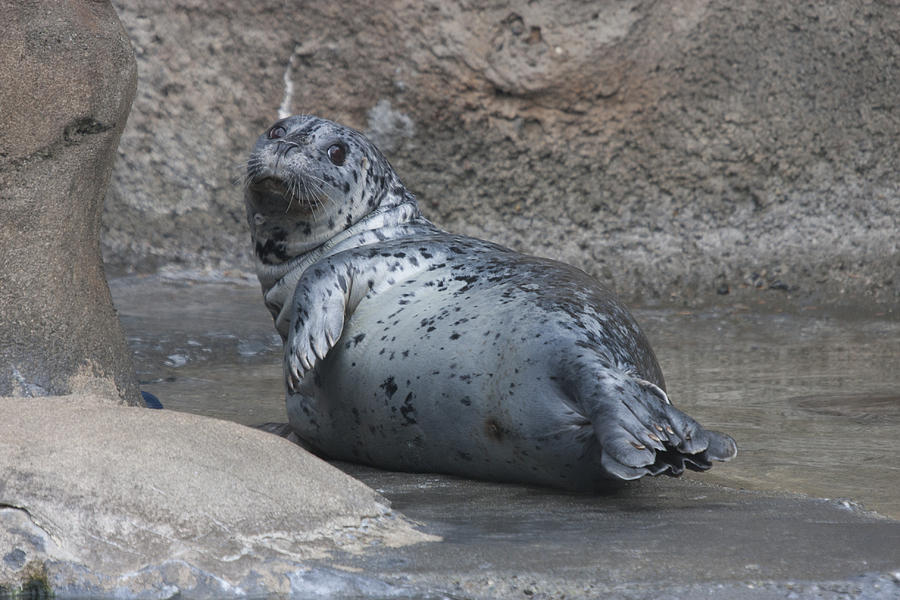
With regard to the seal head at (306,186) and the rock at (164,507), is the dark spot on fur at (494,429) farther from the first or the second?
the seal head at (306,186)

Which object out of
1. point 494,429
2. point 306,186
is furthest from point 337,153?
point 494,429

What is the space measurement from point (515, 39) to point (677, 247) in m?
1.53

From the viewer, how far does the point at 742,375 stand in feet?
15.9

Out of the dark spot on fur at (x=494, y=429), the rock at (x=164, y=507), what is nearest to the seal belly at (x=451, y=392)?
the dark spot on fur at (x=494, y=429)

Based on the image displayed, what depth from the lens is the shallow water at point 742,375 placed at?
330 cm

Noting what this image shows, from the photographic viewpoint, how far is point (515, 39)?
6961mm

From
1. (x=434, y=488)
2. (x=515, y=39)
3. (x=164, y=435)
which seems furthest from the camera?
(x=515, y=39)

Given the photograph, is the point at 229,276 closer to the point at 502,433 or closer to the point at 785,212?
the point at 785,212

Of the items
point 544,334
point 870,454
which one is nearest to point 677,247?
point 870,454

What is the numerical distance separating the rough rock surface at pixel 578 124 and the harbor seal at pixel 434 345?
3206 mm

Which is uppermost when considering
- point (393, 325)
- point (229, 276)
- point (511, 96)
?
point (511, 96)

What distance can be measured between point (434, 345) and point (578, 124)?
422cm


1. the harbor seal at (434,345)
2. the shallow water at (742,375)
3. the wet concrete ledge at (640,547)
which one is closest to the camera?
the wet concrete ledge at (640,547)

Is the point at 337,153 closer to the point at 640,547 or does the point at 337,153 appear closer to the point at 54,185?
the point at 54,185
